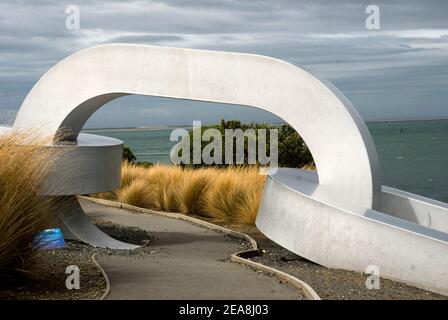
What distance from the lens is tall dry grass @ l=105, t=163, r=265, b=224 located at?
53.6 ft

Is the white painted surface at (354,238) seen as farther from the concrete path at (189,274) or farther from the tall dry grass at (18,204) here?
the tall dry grass at (18,204)

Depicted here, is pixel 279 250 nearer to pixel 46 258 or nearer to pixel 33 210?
pixel 46 258

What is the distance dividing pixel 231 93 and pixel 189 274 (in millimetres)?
2795

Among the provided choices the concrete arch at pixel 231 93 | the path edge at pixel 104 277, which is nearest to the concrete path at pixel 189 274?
the path edge at pixel 104 277

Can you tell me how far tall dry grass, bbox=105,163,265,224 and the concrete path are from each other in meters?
2.27

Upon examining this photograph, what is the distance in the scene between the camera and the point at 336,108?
10.4 m

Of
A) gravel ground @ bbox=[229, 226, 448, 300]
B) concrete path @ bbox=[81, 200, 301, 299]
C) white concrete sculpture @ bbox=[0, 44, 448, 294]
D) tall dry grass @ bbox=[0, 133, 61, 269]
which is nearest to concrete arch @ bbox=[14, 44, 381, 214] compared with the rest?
white concrete sculpture @ bbox=[0, 44, 448, 294]

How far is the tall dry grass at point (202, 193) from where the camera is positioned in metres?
16.3

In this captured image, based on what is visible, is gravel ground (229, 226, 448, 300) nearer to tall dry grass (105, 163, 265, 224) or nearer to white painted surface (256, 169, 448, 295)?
white painted surface (256, 169, 448, 295)

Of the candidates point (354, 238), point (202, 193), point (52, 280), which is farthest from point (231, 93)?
point (202, 193)

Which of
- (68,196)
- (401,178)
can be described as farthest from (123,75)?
(401,178)

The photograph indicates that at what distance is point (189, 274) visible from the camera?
9.30 m

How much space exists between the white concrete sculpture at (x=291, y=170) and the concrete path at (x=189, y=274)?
3.36ft
